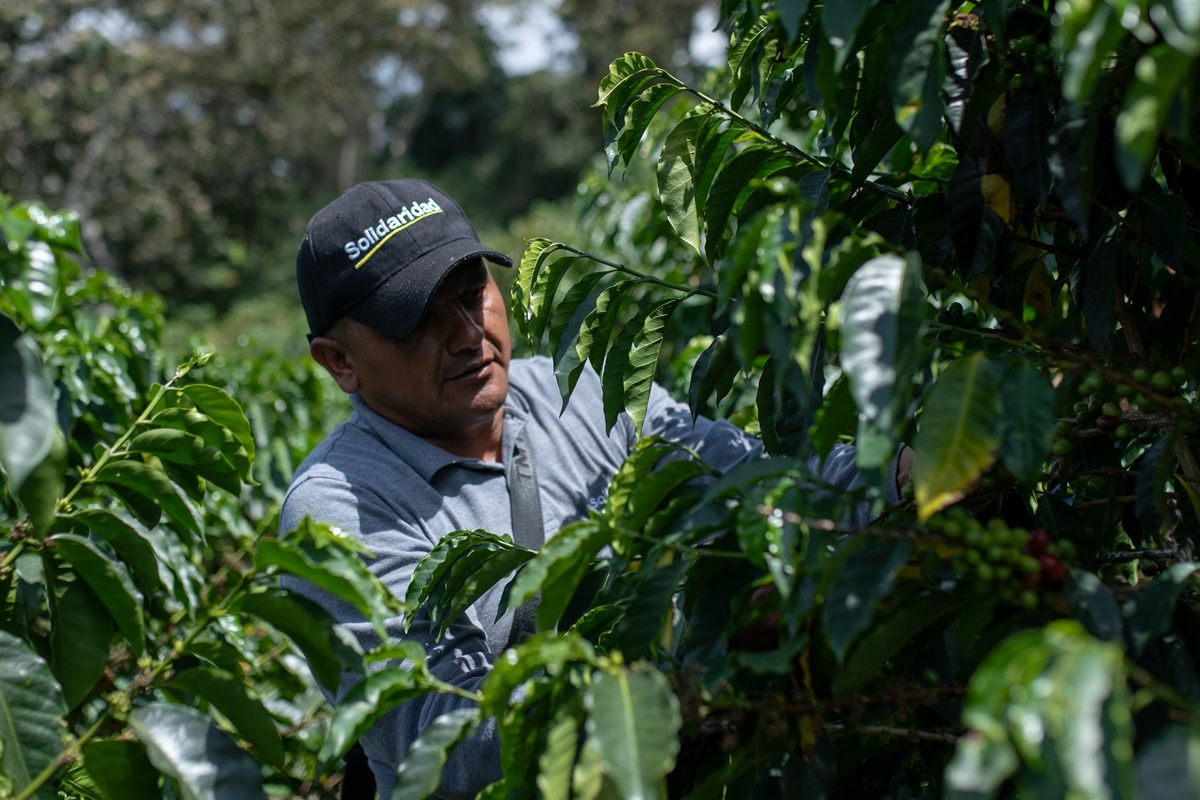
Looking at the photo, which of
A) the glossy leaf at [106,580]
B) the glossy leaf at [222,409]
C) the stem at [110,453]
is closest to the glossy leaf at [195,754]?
the glossy leaf at [106,580]

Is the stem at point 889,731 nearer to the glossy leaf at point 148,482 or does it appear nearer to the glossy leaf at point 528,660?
the glossy leaf at point 528,660

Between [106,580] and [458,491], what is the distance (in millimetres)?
1110

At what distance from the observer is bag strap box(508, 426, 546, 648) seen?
249cm

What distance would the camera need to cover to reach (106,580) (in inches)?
64.4

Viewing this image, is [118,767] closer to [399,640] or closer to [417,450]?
[399,640]

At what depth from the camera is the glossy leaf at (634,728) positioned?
3.51 feet

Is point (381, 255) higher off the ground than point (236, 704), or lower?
higher

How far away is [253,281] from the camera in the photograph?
2620 cm

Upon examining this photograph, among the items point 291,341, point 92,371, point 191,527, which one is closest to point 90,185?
point 291,341

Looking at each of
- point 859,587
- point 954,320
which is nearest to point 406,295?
point 954,320

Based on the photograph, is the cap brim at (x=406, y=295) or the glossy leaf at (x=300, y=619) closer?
the glossy leaf at (x=300, y=619)

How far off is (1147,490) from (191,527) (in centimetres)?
137

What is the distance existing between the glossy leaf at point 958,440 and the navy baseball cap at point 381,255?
1518 millimetres

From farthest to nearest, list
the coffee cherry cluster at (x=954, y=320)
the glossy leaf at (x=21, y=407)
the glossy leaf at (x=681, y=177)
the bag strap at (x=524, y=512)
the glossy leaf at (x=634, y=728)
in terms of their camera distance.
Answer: the bag strap at (x=524, y=512)
the glossy leaf at (x=681, y=177)
the coffee cherry cluster at (x=954, y=320)
the glossy leaf at (x=21, y=407)
the glossy leaf at (x=634, y=728)
